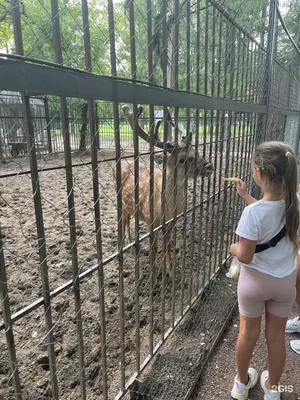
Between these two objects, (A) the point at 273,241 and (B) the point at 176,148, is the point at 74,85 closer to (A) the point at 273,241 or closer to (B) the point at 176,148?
(B) the point at 176,148

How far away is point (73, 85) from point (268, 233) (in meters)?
1.21

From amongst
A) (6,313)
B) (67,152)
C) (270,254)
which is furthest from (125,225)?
(6,313)

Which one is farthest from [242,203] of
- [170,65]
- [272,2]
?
[170,65]

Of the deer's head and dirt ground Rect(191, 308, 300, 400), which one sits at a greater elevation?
the deer's head

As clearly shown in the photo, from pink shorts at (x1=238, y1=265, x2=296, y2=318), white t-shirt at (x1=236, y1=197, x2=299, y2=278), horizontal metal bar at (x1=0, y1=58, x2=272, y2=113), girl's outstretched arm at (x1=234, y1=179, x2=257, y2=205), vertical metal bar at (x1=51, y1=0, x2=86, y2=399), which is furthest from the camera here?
girl's outstretched arm at (x1=234, y1=179, x2=257, y2=205)

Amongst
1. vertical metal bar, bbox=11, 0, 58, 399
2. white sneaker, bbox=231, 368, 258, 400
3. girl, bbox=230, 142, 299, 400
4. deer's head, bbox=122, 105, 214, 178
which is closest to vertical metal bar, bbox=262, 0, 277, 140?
deer's head, bbox=122, 105, 214, 178

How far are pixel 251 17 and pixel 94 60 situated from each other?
14.4 feet

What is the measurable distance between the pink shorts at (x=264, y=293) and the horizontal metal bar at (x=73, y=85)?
3.56ft

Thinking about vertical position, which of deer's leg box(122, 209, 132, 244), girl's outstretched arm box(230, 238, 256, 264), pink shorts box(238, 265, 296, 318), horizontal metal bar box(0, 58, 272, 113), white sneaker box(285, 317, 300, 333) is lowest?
white sneaker box(285, 317, 300, 333)

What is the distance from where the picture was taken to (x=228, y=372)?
2.25 metres

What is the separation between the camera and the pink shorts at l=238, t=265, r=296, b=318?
1734mm

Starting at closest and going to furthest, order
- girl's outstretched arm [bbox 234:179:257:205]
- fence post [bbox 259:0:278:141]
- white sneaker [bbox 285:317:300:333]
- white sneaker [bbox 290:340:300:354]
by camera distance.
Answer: girl's outstretched arm [bbox 234:179:257:205], white sneaker [bbox 290:340:300:354], white sneaker [bbox 285:317:300:333], fence post [bbox 259:0:278:141]

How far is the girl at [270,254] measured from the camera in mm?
1654

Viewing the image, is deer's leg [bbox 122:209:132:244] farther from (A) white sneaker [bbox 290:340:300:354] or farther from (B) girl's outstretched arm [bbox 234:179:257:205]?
(A) white sneaker [bbox 290:340:300:354]
